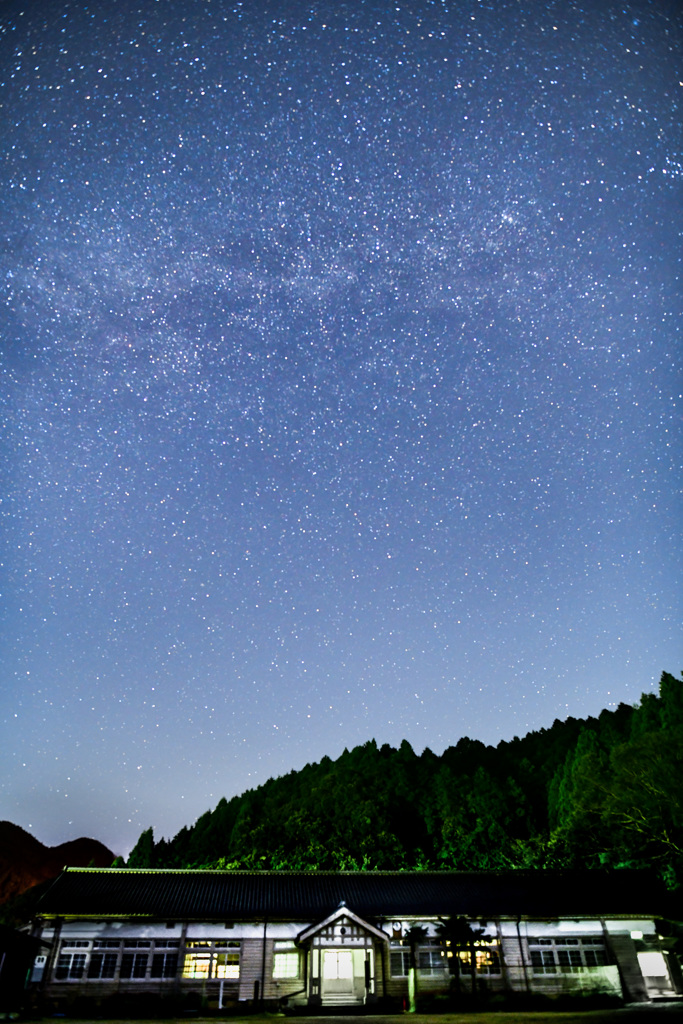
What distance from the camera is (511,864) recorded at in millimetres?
58125

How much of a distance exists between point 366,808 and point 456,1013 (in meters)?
43.6

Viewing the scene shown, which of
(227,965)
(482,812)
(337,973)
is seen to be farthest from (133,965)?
(482,812)

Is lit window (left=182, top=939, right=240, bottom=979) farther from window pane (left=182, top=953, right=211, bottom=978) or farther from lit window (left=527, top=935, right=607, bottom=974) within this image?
lit window (left=527, top=935, right=607, bottom=974)

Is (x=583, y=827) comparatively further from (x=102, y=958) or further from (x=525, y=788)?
(x=525, y=788)

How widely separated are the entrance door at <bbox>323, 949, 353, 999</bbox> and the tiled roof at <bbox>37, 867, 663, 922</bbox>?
153 centimetres

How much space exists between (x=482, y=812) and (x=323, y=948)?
45488 millimetres

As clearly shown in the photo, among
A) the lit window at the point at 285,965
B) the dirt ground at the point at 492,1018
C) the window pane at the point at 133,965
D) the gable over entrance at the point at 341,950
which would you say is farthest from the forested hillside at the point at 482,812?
the window pane at the point at 133,965

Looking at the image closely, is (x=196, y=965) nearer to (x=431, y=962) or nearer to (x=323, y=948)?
(x=323, y=948)

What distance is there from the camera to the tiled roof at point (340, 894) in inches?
1041

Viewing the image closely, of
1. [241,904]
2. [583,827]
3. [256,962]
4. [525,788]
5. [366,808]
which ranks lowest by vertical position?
[256,962]

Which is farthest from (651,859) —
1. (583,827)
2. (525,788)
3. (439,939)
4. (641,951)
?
(525,788)

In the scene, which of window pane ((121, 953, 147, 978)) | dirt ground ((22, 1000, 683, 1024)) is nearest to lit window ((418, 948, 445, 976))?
dirt ground ((22, 1000, 683, 1024))

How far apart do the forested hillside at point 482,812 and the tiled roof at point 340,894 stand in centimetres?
702

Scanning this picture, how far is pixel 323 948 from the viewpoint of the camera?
25719mm
